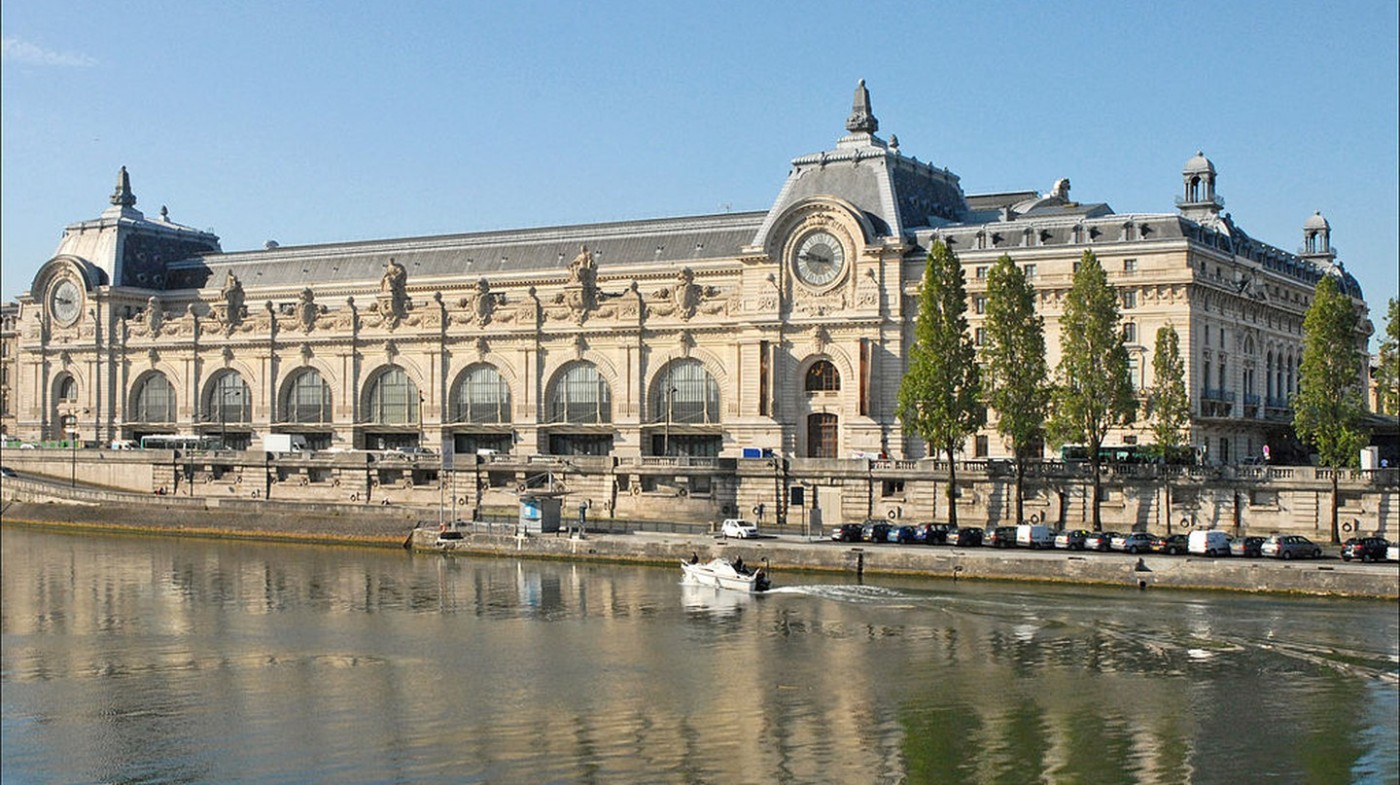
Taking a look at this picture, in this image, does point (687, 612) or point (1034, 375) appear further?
point (1034, 375)

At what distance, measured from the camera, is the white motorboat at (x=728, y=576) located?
75500 millimetres

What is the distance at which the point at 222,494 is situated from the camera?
120 m

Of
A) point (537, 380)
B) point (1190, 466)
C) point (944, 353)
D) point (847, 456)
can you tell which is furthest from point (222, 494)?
point (1190, 466)

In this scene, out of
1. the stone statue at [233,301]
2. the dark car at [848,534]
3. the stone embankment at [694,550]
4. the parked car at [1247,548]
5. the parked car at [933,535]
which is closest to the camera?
the stone embankment at [694,550]

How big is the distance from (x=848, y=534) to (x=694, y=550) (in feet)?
26.6

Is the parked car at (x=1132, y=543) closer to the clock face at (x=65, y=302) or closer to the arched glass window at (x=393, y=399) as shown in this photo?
the arched glass window at (x=393, y=399)

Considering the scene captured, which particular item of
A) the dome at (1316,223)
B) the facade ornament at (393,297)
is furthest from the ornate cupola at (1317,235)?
the facade ornament at (393,297)

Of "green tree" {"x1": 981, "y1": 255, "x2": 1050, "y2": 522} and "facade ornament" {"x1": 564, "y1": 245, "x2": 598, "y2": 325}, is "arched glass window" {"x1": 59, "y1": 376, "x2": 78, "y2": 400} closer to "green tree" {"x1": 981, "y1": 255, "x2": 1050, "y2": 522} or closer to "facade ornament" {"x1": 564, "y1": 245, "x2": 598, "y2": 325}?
"facade ornament" {"x1": 564, "y1": 245, "x2": 598, "y2": 325}

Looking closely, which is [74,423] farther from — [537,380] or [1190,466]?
[1190,466]

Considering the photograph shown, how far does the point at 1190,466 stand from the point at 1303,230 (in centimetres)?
5426

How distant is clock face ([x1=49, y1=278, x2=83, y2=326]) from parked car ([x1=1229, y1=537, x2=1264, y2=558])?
99496 millimetres

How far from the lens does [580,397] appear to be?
384 ft

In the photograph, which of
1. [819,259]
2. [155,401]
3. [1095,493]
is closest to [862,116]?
[819,259]

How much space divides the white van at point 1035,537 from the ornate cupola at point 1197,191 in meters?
39.1
